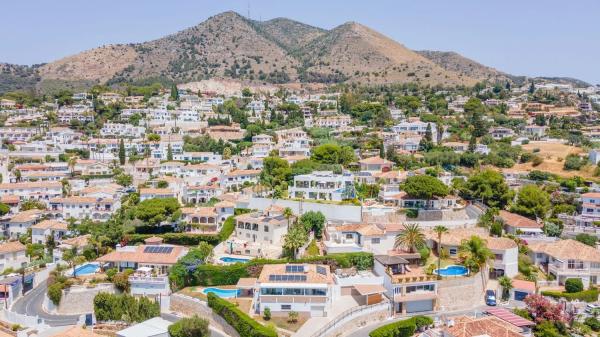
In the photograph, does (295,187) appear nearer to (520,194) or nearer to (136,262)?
(136,262)

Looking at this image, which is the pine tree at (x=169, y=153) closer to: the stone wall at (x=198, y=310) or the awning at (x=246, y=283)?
the stone wall at (x=198, y=310)

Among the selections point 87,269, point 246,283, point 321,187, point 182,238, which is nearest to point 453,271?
point 321,187

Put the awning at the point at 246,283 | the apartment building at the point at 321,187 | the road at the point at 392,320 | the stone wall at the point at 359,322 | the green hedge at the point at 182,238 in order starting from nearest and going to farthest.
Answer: the stone wall at the point at 359,322 < the road at the point at 392,320 < the awning at the point at 246,283 < the green hedge at the point at 182,238 < the apartment building at the point at 321,187

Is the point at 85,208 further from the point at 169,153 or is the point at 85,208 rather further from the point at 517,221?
the point at 517,221

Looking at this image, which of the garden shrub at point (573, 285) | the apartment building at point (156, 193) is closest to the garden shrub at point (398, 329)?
the garden shrub at point (573, 285)

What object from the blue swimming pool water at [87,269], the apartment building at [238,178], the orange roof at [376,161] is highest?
the orange roof at [376,161]

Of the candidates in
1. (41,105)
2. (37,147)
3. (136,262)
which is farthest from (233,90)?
(136,262)
